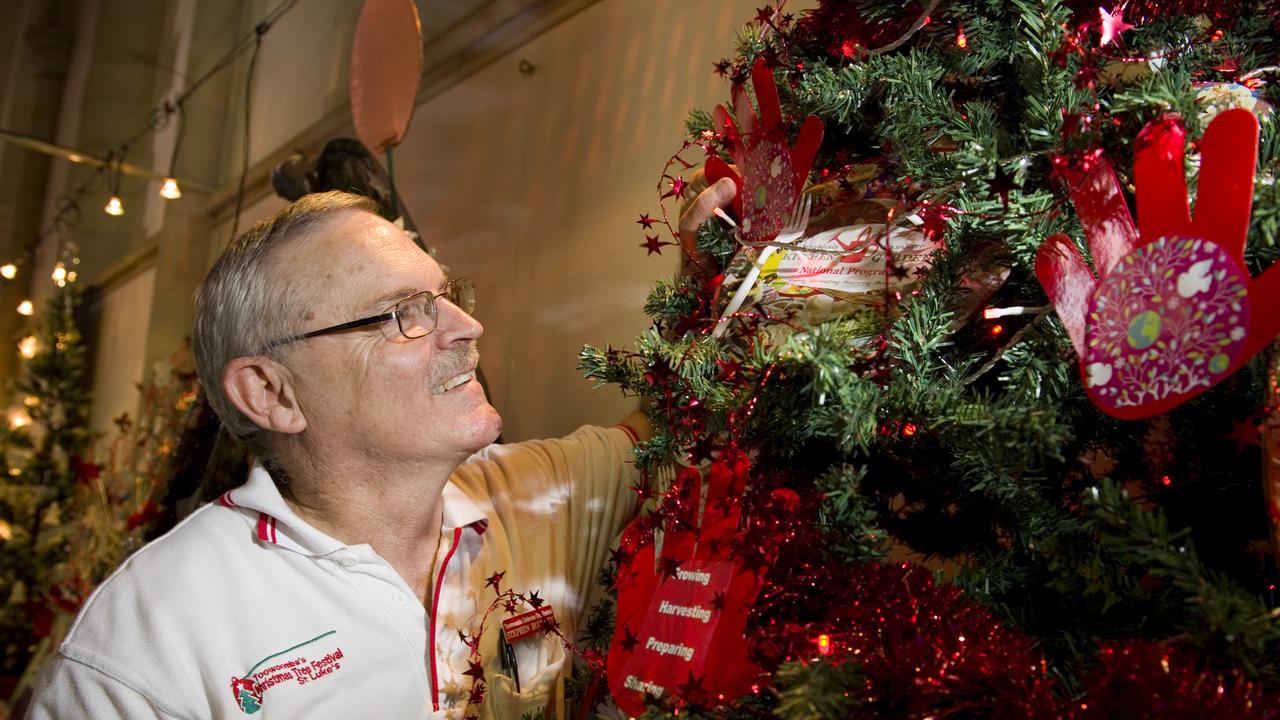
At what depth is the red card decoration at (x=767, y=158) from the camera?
0.92 meters

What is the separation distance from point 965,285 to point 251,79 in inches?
149

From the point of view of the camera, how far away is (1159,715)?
1.94ft

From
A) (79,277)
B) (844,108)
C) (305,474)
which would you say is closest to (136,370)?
(79,277)

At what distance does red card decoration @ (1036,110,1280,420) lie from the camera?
616 mm

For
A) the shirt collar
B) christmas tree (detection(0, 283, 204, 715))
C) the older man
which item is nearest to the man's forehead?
the older man

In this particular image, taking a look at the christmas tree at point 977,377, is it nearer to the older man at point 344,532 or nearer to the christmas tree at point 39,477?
the older man at point 344,532

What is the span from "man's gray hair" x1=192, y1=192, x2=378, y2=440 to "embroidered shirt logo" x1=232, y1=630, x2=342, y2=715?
1.15 feet

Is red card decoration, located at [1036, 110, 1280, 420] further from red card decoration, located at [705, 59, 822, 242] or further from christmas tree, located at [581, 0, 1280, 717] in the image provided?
red card decoration, located at [705, 59, 822, 242]

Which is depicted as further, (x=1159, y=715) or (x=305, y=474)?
(x=305, y=474)

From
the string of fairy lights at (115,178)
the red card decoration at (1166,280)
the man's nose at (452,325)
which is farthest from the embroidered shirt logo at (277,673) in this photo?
the string of fairy lights at (115,178)

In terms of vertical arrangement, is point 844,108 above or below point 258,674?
above

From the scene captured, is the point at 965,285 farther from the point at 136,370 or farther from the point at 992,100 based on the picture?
the point at 136,370

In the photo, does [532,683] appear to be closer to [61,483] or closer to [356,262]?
[356,262]

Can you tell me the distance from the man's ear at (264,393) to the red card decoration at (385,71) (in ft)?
2.75
